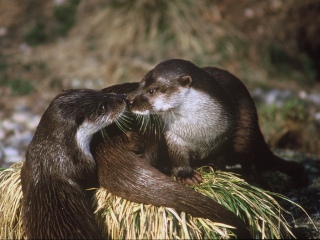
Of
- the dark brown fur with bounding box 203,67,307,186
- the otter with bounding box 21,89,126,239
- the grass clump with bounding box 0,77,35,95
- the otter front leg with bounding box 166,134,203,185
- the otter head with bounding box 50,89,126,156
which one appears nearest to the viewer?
the otter with bounding box 21,89,126,239

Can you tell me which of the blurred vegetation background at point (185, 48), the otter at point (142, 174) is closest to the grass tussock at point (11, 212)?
the otter at point (142, 174)

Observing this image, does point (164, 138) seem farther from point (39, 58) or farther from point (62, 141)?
point (39, 58)

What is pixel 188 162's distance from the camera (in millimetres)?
2666

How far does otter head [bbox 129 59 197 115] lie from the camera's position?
2.69 m

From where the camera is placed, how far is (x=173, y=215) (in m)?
2.37

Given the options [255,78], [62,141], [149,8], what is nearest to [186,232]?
[62,141]

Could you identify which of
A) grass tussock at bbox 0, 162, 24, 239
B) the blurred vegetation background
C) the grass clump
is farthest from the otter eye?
the grass clump

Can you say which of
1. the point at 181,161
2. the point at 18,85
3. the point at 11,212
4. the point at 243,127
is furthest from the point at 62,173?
the point at 18,85

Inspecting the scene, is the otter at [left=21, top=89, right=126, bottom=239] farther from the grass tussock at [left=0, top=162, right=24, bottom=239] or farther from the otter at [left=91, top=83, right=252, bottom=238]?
the grass tussock at [left=0, top=162, right=24, bottom=239]

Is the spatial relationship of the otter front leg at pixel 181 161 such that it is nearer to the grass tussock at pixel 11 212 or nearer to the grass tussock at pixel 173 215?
the grass tussock at pixel 173 215

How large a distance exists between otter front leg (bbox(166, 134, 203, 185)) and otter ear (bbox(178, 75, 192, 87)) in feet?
0.94

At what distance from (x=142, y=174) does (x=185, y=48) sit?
4325 millimetres

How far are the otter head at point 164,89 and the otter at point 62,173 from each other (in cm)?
28

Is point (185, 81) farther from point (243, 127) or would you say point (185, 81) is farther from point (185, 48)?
point (185, 48)
